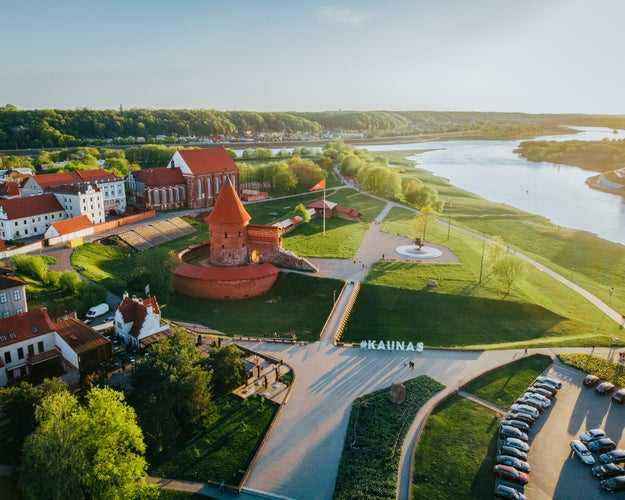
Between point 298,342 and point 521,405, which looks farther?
point 298,342

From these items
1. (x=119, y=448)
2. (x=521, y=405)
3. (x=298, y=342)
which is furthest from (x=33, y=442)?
(x=521, y=405)

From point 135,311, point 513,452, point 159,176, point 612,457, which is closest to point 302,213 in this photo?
point 159,176

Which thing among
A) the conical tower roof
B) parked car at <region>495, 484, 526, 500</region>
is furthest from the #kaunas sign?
the conical tower roof

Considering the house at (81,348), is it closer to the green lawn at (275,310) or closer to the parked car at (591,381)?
the green lawn at (275,310)


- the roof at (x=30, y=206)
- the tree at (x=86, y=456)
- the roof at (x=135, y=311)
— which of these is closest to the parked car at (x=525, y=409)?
the tree at (x=86, y=456)

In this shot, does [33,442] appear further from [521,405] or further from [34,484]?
[521,405]

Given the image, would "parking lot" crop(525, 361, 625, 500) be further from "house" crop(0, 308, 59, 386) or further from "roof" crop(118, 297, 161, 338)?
"house" crop(0, 308, 59, 386)
